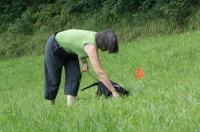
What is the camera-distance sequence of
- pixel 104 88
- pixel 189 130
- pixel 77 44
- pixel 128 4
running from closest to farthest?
1. pixel 189 130
2. pixel 77 44
3. pixel 104 88
4. pixel 128 4

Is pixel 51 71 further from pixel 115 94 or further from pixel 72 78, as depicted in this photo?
pixel 115 94

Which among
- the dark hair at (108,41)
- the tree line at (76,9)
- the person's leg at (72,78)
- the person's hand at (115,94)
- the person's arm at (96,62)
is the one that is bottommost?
the tree line at (76,9)

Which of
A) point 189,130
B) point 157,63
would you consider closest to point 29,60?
point 157,63

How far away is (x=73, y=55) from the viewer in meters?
7.18

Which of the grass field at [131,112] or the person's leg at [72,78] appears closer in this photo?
the grass field at [131,112]

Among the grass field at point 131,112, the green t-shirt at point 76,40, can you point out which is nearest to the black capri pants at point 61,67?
the green t-shirt at point 76,40

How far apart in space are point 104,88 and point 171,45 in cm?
669

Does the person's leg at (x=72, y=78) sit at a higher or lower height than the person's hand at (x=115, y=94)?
lower

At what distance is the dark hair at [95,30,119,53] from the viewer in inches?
243

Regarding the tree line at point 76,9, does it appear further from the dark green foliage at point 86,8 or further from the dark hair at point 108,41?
the dark hair at point 108,41

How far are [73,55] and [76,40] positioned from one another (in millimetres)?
643

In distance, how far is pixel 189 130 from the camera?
3855mm

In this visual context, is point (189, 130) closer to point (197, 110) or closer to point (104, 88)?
point (197, 110)

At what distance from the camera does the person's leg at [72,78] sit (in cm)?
718
